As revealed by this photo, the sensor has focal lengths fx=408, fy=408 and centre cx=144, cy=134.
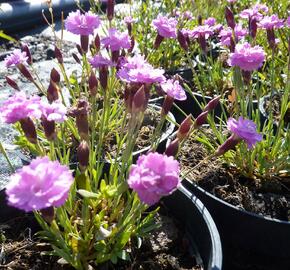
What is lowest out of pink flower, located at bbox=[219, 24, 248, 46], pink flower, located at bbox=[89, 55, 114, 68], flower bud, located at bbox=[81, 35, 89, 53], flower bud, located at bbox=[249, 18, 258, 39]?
pink flower, located at bbox=[219, 24, 248, 46]

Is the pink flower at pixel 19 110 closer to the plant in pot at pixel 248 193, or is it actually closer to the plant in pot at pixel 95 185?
the plant in pot at pixel 95 185

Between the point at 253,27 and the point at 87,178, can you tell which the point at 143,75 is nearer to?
the point at 87,178

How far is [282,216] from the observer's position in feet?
3.94

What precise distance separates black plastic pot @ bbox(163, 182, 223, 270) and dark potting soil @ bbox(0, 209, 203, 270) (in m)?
0.03

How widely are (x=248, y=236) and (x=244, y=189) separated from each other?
5.8 inches

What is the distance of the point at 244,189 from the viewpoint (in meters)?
1.26

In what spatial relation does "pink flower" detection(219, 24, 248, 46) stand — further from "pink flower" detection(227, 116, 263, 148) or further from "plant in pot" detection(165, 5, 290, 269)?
"pink flower" detection(227, 116, 263, 148)

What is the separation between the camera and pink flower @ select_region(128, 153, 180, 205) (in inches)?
24.8

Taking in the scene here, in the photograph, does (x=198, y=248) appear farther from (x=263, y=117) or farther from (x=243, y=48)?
(x=263, y=117)

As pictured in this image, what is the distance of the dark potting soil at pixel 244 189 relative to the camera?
47.9 inches

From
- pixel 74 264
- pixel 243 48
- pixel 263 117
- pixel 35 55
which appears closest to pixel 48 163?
pixel 74 264

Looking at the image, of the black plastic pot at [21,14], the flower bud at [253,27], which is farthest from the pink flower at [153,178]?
the black plastic pot at [21,14]

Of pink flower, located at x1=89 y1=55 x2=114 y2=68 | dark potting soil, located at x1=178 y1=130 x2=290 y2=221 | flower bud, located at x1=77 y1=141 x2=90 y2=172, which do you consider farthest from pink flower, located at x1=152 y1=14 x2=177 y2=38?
flower bud, located at x1=77 y1=141 x2=90 y2=172

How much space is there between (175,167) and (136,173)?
6 cm
